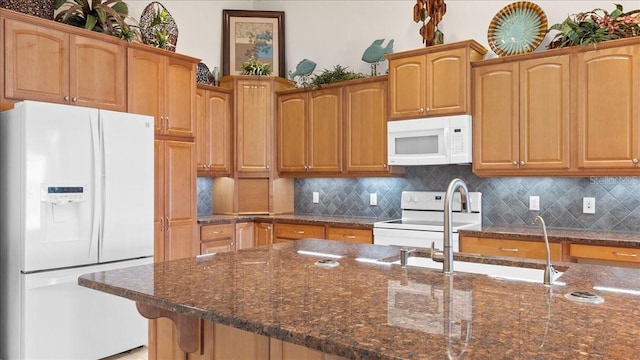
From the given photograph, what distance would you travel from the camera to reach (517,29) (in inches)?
154

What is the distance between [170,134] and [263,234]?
140 centimetres

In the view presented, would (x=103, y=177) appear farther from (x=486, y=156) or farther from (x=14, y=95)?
(x=486, y=156)

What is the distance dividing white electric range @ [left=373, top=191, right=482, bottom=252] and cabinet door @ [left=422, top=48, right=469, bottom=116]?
779 mm

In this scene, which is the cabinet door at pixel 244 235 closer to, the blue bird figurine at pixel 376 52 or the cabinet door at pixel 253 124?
the cabinet door at pixel 253 124

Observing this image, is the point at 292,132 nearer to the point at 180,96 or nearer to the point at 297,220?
the point at 297,220

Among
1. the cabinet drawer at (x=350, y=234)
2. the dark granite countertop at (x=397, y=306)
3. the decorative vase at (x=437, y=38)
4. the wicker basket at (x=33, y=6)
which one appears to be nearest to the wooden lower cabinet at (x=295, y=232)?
the cabinet drawer at (x=350, y=234)

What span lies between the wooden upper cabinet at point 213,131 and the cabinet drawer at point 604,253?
327 centimetres

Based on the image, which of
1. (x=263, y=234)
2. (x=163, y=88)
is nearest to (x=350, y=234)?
(x=263, y=234)

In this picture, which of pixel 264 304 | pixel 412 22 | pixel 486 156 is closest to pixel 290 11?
pixel 412 22

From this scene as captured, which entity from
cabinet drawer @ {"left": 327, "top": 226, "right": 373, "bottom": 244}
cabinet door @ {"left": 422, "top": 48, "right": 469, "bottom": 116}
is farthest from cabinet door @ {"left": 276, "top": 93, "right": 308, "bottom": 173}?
cabinet door @ {"left": 422, "top": 48, "right": 469, "bottom": 116}

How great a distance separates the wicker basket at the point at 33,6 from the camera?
3.14 meters

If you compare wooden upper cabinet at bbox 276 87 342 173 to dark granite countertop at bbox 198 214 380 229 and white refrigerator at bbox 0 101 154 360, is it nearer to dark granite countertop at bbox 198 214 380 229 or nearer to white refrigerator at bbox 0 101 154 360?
dark granite countertop at bbox 198 214 380 229

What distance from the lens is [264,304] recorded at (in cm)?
137

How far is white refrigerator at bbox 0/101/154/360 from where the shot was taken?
9.34 feet
